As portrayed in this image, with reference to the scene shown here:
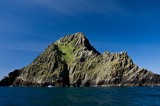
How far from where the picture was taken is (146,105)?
83.1 metres

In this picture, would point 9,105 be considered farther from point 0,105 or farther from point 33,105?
point 33,105

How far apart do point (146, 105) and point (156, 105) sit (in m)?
3.22

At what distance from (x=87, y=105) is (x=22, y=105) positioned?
69.4 feet

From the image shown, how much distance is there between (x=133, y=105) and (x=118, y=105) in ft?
15.3

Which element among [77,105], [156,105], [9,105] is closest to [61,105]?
[77,105]

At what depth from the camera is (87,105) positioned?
269ft

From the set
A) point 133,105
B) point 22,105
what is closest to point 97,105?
point 133,105

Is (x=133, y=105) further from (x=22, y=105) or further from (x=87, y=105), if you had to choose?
(x=22, y=105)

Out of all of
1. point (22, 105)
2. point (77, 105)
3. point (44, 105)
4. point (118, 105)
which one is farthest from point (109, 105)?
point (22, 105)

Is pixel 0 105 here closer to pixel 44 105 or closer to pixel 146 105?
pixel 44 105

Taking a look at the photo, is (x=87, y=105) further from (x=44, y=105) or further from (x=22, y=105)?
(x=22, y=105)

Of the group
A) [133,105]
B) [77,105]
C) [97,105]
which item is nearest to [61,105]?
[77,105]

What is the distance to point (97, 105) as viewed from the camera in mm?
82250

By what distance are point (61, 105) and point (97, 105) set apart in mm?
11393
